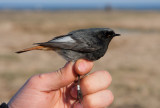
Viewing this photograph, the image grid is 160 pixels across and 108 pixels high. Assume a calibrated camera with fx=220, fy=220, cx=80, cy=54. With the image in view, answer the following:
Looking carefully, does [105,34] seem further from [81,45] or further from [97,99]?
[97,99]

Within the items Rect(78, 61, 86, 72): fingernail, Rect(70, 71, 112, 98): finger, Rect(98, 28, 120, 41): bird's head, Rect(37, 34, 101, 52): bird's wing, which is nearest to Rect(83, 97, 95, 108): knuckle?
Rect(70, 71, 112, 98): finger

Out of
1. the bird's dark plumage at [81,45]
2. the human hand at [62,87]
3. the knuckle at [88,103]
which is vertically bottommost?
the knuckle at [88,103]

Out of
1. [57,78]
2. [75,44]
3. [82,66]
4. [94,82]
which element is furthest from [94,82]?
[75,44]

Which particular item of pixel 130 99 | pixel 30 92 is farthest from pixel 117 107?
pixel 30 92

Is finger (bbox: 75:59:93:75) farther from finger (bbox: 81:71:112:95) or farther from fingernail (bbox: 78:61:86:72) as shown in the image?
finger (bbox: 81:71:112:95)

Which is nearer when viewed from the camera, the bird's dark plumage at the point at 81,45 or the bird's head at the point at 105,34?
the bird's dark plumage at the point at 81,45

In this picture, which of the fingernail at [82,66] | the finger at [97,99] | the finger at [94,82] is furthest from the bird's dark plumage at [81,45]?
the finger at [97,99]

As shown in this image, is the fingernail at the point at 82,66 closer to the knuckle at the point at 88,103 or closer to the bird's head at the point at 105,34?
the bird's head at the point at 105,34

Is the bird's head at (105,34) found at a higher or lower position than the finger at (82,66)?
higher

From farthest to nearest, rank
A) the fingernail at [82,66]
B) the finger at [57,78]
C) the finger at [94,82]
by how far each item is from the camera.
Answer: the finger at [94,82] → the finger at [57,78] → the fingernail at [82,66]
